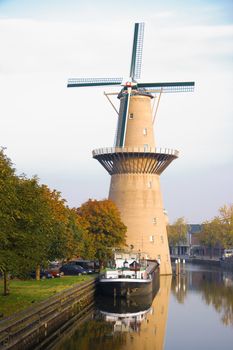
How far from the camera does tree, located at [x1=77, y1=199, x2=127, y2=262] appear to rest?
68.9 meters

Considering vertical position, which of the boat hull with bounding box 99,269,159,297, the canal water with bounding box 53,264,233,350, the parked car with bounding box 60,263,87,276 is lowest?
the canal water with bounding box 53,264,233,350

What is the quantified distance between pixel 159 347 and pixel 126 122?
164 feet

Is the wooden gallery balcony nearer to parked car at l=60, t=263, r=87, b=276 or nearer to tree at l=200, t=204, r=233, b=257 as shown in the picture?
parked car at l=60, t=263, r=87, b=276

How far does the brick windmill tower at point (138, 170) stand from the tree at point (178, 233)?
95427 millimetres

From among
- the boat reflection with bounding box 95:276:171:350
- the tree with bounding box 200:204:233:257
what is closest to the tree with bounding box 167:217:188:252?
the tree with bounding box 200:204:233:257

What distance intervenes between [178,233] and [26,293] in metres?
140

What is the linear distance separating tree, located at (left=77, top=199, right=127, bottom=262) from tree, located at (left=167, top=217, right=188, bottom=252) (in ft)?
347

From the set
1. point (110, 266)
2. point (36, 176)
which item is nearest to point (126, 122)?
point (110, 266)

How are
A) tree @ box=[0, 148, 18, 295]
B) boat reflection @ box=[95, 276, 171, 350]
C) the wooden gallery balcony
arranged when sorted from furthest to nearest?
the wooden gallery balcony < boat reflection @ box=[95, 276, 171, 350] < tree @ box=[0, 148, 18, 295]

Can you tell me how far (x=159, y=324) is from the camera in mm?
40094

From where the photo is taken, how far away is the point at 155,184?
81625 millimetres

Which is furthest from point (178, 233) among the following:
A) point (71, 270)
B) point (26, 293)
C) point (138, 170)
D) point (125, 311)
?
point (26, 293)

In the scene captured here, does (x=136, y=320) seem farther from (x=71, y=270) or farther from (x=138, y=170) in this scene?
(x=138, y=170)

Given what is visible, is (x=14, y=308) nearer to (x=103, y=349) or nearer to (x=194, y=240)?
(x=103, y=349)
